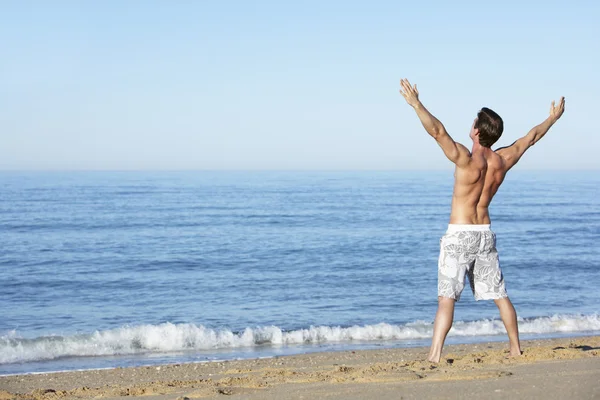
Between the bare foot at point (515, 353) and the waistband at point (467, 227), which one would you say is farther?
the bare foot at point (515, 353)

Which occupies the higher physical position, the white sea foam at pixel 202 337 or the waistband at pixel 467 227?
the waistband at pixel 467 227

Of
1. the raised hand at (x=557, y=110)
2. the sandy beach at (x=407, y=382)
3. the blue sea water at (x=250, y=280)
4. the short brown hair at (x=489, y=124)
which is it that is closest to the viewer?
the sandy beach at (x=407, y=382)

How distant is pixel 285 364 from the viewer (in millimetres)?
8359

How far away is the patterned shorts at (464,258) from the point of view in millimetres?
5676

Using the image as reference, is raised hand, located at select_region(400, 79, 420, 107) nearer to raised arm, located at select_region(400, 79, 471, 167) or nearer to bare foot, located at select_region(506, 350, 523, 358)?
raised arm, located at select_region(400, 79, 471, 167)

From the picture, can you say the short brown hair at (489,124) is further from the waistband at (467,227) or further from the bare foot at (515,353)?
the bare foot at (515,353)

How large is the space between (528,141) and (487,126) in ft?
1.92

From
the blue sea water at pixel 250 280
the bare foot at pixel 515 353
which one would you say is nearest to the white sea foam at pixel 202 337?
the blue sea water at pixel 250 280

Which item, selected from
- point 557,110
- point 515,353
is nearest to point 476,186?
point 557,110

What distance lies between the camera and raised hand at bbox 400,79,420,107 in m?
5.30

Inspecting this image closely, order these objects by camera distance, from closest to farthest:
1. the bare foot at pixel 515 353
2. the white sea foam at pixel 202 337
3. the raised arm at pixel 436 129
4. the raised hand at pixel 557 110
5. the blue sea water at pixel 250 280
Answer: the raised arm at pixel 436 129, the bare foot at pixel 515 353, the raised hand at pixel 557 110, the white sea foam at pixel 202 337, the blue sea water at pixel 250 280

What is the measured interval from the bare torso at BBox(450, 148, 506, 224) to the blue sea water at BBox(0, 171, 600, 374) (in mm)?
4708

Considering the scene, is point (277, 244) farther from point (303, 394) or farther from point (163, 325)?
point (303, 394)

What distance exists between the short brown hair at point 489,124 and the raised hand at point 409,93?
Result: 0.65m
